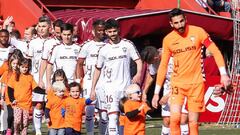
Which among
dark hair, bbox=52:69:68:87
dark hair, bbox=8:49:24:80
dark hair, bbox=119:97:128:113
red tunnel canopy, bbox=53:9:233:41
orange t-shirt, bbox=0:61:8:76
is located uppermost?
red tunnel canopy, bbox=53:9:233:41

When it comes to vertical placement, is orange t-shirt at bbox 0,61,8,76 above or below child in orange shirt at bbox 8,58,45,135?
above

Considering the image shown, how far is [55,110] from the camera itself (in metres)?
17.3

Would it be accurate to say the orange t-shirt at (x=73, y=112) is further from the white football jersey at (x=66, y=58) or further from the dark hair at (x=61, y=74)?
the white football jersey at (x=66, y=58)

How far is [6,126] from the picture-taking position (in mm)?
→ 19609

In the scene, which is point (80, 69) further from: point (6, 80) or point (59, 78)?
point (6, 80)

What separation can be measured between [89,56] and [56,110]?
1.96 metres

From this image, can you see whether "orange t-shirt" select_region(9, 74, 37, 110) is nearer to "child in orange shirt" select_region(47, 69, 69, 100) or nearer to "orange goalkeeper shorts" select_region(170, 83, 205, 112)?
"child in orange shirt" select_region(47, 69, 69, 100)

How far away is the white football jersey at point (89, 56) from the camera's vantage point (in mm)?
18594

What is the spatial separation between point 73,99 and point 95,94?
484mm

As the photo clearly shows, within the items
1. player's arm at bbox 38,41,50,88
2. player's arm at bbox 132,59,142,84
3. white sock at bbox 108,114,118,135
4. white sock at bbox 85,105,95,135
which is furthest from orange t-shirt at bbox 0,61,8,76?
player's arm at bbox 132,59,142,84

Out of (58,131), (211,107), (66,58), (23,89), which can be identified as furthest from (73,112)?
(211,107)

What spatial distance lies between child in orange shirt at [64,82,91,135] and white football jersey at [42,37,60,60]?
6.78ft

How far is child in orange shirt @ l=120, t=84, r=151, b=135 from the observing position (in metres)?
16.0

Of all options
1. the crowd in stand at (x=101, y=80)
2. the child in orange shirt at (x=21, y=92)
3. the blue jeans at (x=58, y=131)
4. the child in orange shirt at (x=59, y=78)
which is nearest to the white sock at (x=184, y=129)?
the crowd in stand at (x=101, y=80)
